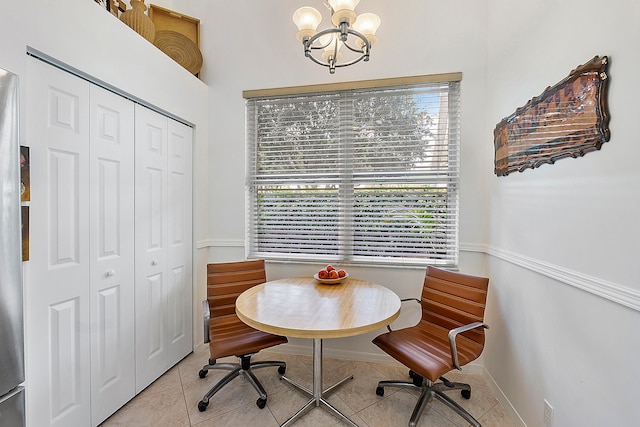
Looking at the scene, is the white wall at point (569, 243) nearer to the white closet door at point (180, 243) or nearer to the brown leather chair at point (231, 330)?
the brown leather chair at point (231, 330)

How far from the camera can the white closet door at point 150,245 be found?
2.06m

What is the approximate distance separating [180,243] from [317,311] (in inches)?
59.1

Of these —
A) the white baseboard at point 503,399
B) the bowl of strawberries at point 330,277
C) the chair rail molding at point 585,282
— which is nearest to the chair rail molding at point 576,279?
the chair rail molding at point 585,282

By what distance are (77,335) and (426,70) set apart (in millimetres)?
3127

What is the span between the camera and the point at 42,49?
1406 mm

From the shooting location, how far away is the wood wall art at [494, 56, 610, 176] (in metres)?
1.19

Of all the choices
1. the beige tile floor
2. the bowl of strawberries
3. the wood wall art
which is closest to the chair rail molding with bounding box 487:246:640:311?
the wood wall art

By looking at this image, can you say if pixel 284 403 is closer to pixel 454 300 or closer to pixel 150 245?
pixel 454 300

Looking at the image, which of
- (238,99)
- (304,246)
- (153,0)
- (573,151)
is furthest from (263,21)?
(573,151)

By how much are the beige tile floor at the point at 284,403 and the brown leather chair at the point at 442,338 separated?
12 centimetres

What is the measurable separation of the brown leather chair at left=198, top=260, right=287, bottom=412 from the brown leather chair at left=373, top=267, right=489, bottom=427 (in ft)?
2.75

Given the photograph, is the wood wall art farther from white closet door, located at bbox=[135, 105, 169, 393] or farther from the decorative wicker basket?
the decorative wicker basket

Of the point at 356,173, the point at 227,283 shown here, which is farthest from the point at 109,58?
the point at 356,173

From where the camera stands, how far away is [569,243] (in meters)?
1.38
